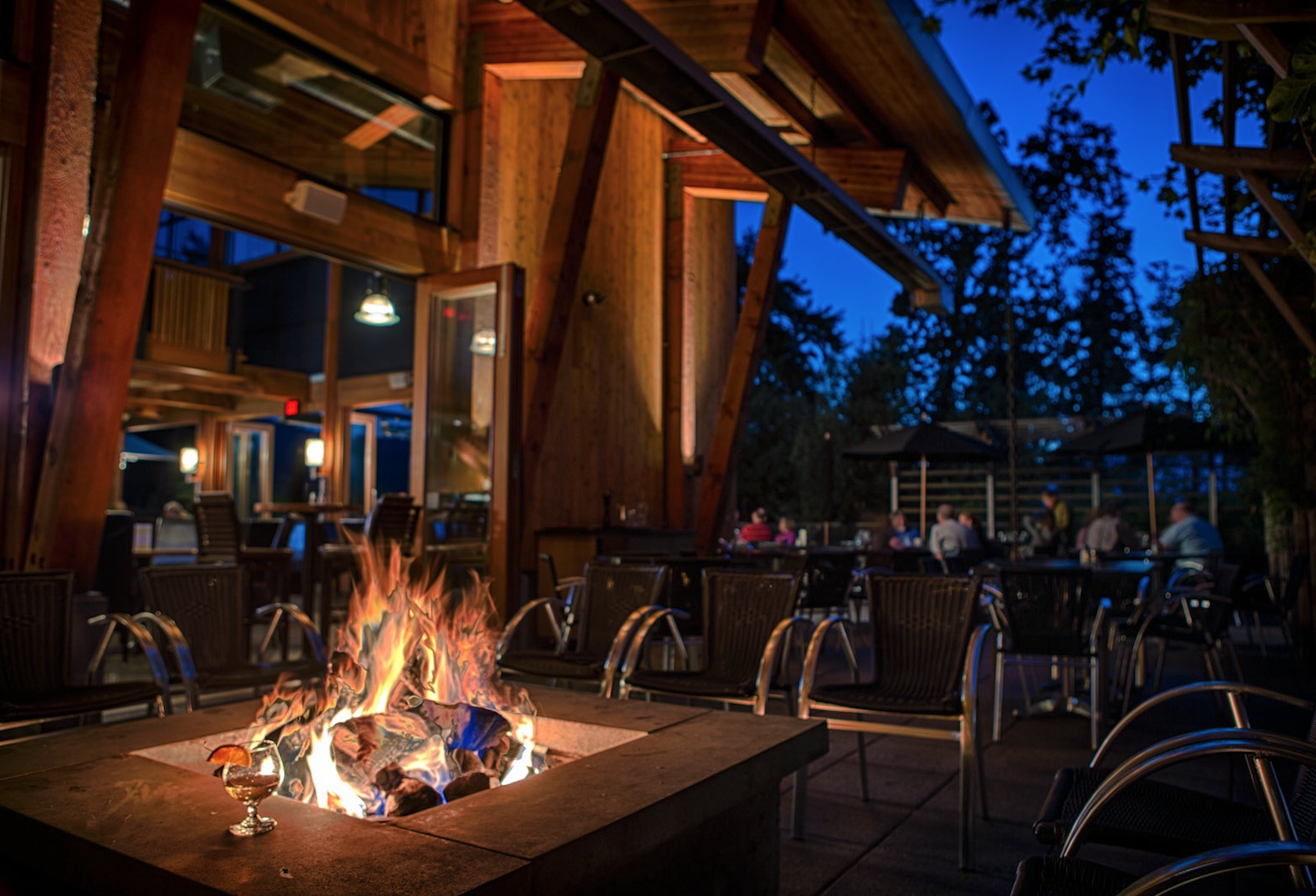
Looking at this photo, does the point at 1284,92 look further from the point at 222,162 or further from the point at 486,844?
the point at 222,162

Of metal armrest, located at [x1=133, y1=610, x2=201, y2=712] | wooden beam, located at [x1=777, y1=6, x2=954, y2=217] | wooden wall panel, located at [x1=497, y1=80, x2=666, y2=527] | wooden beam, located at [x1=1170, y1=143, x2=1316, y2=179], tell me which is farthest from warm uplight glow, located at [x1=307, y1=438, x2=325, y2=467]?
wooden beam, located at [x1=1170, y1=143, x2=1316, y2=179]

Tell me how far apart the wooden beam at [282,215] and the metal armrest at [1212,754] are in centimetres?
488

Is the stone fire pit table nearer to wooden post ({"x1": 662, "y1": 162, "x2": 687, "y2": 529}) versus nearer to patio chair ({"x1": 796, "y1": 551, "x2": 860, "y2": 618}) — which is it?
patio chair ({"x1": 796, "y1": 551, "x2": 860, "y2": 618})

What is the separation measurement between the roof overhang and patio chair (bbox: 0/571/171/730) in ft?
12.1

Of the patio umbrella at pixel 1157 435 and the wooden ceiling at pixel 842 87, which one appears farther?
the patio umbrella at pixel 1157 435

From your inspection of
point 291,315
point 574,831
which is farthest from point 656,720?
point 291,315

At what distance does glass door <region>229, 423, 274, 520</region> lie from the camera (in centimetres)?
1508

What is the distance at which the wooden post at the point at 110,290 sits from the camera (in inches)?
169

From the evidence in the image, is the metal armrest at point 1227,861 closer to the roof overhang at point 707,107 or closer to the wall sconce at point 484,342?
the roof overhang at point 707,107

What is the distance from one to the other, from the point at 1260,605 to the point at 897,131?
5.20m

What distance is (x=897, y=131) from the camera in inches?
354

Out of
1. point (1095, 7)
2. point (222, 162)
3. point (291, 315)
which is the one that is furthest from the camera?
point (291, 315)

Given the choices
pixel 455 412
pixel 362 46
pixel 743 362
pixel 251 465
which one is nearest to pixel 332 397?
pixel 251 465

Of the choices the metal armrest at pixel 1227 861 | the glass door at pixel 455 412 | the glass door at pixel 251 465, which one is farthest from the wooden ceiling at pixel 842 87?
the glass door at pixel 251 465
